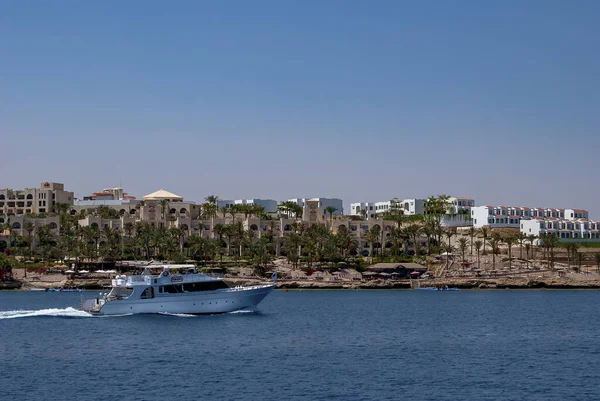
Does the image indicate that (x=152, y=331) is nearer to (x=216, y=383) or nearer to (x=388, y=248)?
(x=216, y=383)

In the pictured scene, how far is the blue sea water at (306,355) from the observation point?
49.5 meters

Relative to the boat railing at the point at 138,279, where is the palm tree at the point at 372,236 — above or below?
above

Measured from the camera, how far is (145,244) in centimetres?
16125

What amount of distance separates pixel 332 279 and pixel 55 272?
4815cm

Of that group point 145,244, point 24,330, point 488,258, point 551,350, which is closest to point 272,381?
point 551,350

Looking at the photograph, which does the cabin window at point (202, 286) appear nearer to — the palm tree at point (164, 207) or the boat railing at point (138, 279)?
the boat railing at point (138, 279)

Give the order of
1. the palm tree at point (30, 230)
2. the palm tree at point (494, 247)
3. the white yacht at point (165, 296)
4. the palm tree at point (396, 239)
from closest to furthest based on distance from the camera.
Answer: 1. the white yacht at point (165, 296)
2. the palm tree at point (494, 247)
3. the palm tree at point (30, 230)
4. the palm tree at point (396, 239)

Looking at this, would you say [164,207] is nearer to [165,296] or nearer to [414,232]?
[414,232]

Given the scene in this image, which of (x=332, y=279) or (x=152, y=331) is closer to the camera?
(x=152, y=331)

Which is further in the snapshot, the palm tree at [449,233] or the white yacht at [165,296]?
the palm tree at [449,233]

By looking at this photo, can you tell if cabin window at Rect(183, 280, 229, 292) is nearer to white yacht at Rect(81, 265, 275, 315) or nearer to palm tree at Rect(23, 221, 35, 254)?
white yacht at Rect(81, 265, 275, 315)

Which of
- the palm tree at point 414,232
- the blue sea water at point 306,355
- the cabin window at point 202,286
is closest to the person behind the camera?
the blue sea water at point 306,355

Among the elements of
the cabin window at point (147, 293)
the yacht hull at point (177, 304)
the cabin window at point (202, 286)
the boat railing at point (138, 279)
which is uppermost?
the boat railing at point (138, 279)

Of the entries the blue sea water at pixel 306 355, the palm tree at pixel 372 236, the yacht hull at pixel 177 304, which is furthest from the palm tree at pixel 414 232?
the yacht hull at pixel 177 304
